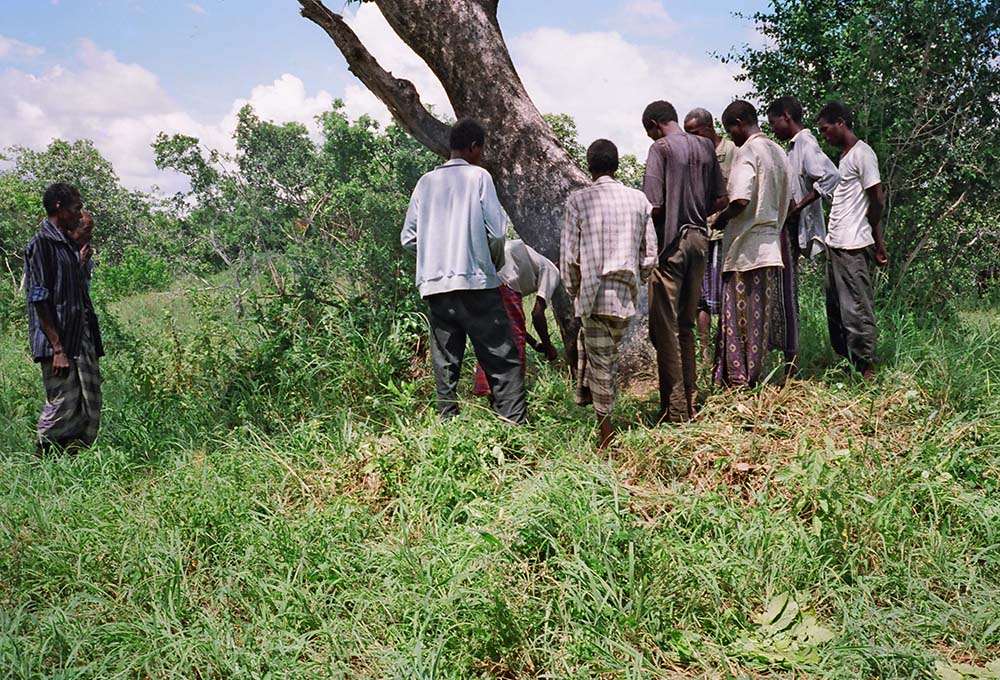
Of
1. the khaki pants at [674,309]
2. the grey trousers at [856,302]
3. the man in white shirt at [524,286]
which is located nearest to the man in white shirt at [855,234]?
the grey trousers at [856,302]

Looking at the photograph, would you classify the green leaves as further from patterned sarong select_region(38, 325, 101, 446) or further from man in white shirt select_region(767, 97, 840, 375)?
patterned sarong select_region(38, 325, 101, 446)

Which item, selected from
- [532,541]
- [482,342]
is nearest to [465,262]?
[482,342]

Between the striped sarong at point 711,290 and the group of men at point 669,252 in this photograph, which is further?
the striped sarong at point 711,290

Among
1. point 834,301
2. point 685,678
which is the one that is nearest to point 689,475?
point 685,678

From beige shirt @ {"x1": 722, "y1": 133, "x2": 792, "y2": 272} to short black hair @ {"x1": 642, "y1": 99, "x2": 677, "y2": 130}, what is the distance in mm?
440

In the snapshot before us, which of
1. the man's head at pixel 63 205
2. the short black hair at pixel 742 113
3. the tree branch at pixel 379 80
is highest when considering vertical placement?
the tree branch at pixel 379 80

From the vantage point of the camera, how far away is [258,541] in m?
3.42

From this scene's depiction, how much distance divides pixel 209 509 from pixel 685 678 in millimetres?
2250

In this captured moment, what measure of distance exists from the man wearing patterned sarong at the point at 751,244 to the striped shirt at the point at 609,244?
27.2 inches

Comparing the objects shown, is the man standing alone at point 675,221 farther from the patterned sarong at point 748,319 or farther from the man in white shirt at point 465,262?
the man in white shirt at point 465,262

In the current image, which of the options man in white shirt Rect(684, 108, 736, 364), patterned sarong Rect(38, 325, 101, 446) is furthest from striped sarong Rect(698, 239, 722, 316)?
patterned sarong Rect(38, 325, 101, 446)

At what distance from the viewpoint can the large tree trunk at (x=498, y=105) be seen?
18.5ft

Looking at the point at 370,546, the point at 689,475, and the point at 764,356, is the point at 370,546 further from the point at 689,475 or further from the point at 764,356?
the point at 764,356

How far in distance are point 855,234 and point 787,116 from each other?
878 mm
